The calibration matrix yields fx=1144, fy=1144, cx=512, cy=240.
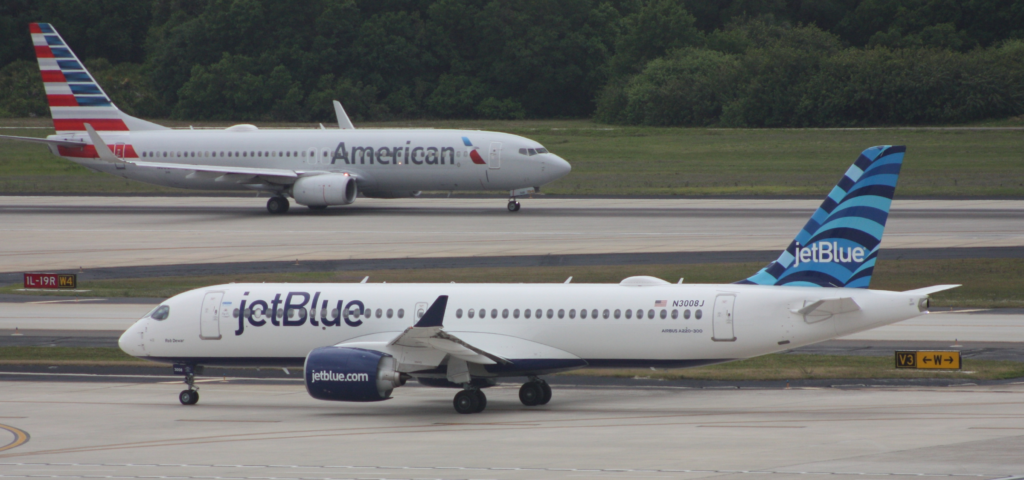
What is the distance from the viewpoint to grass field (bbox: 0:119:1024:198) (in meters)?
81.6

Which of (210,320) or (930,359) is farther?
(930,359)

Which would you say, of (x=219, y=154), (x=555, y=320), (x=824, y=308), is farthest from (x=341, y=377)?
(x=219, y=154)

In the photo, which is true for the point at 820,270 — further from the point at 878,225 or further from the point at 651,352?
the point at 651,352

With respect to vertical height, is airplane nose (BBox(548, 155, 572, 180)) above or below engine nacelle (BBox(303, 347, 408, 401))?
above

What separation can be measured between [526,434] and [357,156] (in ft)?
148

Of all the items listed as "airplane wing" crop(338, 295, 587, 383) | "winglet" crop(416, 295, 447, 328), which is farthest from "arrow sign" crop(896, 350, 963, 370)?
"winglet" crop(416, 295, 447, 328)

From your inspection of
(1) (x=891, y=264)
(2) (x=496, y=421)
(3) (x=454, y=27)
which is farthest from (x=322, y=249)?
(3) (x=454, y=27)

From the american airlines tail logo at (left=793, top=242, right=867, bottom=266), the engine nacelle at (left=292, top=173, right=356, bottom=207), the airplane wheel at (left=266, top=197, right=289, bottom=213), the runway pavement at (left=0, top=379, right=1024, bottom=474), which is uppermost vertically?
the engine nacelle at (left=292, top=173, right=356, bottom=207)

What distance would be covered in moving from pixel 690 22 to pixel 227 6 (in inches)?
2273

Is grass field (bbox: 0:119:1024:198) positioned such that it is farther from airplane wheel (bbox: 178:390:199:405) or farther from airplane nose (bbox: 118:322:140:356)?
airplane wheel (bbox: 178:390:199:405)

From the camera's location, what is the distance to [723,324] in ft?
80.3

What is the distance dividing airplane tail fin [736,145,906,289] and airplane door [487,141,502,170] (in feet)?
129

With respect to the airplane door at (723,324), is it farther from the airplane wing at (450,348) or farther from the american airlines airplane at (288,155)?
the american airlines airplane at (288,155)

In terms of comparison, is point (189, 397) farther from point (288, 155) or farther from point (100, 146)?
point (288, 155)
